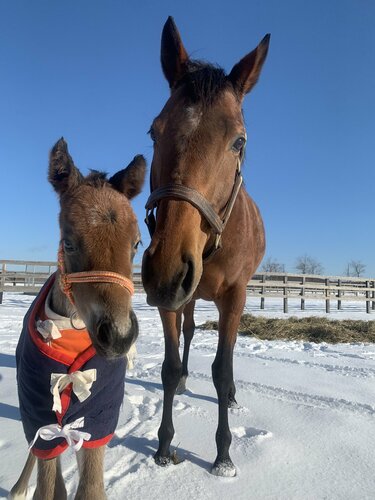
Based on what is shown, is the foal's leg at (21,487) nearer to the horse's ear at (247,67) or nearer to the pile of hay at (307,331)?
the horse's ear at (247,67)

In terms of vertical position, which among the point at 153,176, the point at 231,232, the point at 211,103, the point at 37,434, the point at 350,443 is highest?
the point at 211,103

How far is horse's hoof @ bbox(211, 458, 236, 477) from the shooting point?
2.40 meters

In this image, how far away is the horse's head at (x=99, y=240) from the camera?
68.2 inches

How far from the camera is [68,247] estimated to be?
200 cm

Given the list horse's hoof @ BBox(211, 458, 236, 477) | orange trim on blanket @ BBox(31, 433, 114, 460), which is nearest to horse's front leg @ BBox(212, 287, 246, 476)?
horse's hoof @ BBox(211, 458, 236, 477)

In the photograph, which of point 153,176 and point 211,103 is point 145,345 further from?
point 211,103

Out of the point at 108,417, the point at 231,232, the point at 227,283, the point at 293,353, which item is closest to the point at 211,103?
the point at 231,232

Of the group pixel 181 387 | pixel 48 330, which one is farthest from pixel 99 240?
pixel 181 387

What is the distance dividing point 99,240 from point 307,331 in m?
6.98

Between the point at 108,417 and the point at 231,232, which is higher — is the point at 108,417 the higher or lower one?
the lower one

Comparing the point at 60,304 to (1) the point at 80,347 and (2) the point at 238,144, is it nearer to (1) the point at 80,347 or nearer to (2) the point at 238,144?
(1) the point at 80,347

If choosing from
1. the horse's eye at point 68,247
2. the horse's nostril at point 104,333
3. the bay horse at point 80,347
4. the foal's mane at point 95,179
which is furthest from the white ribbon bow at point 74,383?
the foal's mane at point 95,179

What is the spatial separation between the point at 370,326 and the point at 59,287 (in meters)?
8.18

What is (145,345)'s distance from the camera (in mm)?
6426
